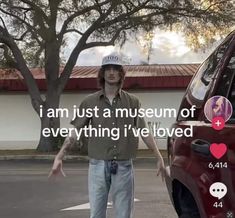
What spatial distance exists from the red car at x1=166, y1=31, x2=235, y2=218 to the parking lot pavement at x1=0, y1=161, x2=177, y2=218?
11.0 feet

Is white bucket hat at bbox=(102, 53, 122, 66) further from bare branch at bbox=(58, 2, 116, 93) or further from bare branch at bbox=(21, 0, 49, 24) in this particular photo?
bare branch at bbox=(58, 2, 116, 93)

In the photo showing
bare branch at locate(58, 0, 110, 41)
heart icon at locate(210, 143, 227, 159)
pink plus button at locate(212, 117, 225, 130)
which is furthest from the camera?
bare branch at locate(58, 0, 110, 41)

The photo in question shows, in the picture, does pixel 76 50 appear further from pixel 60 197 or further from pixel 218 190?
pixel 218 190

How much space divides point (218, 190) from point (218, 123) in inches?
15.7

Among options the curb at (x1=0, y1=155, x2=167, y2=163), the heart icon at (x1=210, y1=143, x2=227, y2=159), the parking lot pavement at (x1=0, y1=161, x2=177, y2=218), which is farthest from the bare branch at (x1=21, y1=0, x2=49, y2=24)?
the heart icon at (x1=210, y1=143, x2=227, y2=159)

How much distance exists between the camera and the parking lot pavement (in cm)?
779

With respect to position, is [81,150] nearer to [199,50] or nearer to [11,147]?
[11,147]

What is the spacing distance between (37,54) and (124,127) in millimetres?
18018

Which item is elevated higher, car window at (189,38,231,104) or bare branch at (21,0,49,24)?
bare branch at (21,0,49,24)

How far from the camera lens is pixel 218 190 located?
3.25 m

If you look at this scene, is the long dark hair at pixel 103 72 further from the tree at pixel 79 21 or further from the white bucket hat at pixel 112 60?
the tree at pixel 79 21

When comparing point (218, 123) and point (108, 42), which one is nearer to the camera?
point (218, 123)

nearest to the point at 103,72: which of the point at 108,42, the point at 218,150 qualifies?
the point at 218,150

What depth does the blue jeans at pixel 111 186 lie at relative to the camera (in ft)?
15.3
